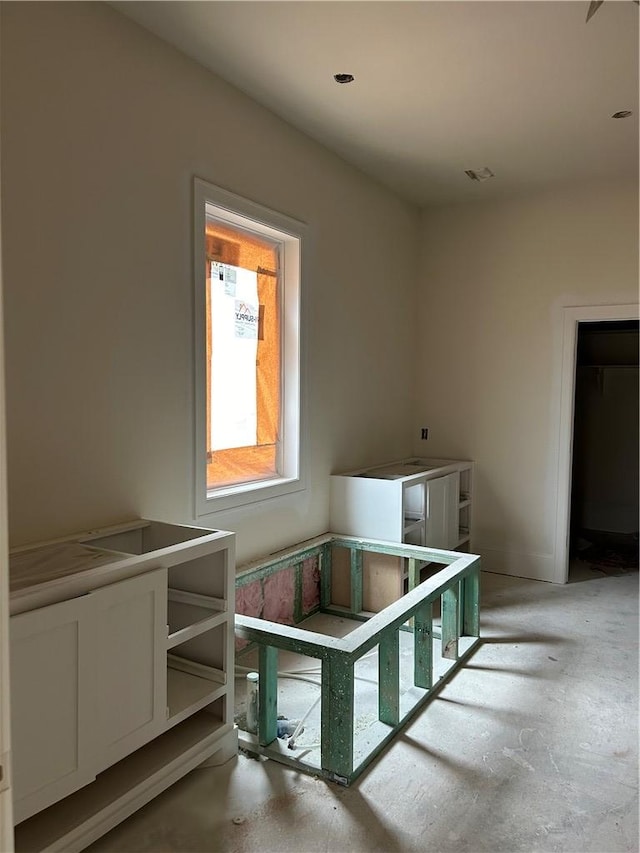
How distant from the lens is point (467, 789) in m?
2.25

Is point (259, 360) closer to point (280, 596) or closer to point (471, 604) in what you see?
point (280, 596)

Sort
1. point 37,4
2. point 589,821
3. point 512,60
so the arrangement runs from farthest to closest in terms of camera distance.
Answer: point 512,60
point 37,4
point 589,821

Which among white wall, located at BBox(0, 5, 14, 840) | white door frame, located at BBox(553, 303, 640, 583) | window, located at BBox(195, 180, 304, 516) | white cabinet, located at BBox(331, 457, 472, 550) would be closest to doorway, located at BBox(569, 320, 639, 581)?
white door frame, located at BBox(553, 303, 640, 583)

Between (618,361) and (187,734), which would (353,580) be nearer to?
(187,734)

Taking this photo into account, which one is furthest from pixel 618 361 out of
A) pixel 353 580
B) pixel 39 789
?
pixel 39 789

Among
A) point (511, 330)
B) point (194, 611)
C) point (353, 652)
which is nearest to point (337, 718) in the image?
point (353, 652)

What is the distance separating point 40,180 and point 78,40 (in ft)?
1.96

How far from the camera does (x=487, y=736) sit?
8.52 ft

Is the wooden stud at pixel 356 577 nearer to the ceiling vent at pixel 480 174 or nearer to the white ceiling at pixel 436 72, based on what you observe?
the white ceiling at pixel 436 72

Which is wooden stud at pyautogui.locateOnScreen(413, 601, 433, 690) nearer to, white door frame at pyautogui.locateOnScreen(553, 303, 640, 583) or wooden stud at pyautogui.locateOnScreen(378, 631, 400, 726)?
wooden stud at pyautogui.locateOnScreen(378, 631, 400, 726)

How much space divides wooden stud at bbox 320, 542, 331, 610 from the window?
520mm

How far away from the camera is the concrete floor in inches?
78.2

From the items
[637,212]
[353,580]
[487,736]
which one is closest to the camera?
[487,736]

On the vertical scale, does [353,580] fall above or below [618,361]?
below
